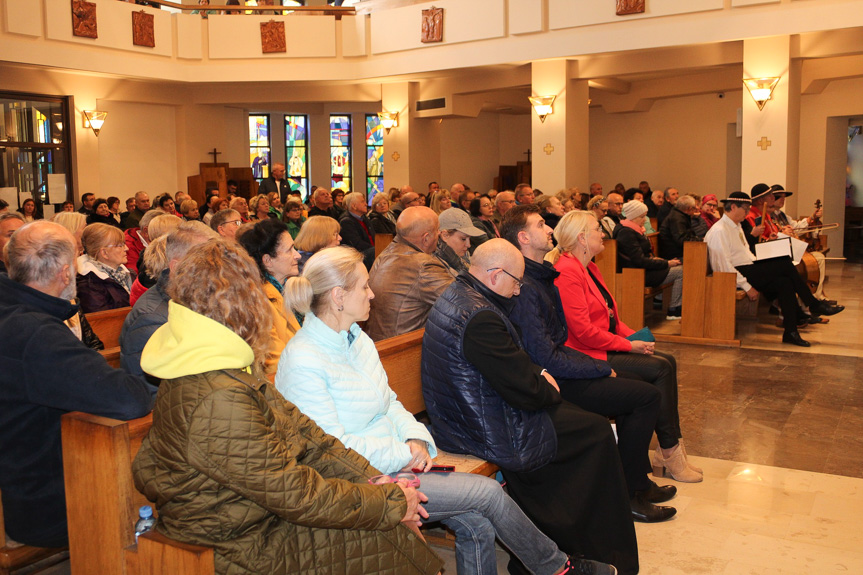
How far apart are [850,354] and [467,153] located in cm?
1302

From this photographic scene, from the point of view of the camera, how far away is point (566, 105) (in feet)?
39.2

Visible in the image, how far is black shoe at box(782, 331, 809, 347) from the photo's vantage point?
685cm

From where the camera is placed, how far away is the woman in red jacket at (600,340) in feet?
12.6

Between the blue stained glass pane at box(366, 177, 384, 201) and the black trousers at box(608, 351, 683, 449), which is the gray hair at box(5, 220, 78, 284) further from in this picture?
the blue stained glass pane at box(366, 177, 384, 201)

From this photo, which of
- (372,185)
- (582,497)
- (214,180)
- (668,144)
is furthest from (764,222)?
(372,185)

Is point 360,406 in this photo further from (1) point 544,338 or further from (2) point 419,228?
(2) point 419,228

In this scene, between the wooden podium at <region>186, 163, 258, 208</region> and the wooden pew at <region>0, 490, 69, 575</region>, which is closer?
the wooden pew at <region>0, 490, 69, 575</region>

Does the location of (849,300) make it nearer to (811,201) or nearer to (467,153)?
(811,201)

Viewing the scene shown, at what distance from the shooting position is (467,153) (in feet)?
61.4

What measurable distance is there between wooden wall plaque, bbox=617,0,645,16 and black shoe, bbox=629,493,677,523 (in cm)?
853

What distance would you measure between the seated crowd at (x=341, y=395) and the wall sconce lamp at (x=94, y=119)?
9314 millimetres

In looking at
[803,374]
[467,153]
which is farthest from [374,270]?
[467,153]

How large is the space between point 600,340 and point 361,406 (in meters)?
1.74

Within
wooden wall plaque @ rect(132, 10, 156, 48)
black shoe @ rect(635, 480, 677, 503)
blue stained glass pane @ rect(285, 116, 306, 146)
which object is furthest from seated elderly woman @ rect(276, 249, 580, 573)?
blue stained glass pane @ rect(285, 116, 306, 146)
